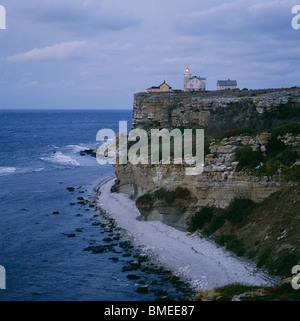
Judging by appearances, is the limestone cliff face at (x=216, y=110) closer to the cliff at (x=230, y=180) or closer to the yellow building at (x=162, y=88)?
the cliff at (x=230, y=180)

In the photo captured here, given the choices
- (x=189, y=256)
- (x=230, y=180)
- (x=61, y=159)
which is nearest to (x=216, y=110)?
(x=230, y=180)

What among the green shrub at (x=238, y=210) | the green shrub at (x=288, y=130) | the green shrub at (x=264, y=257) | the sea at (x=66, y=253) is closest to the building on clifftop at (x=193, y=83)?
the sea at (x=66, y=253)

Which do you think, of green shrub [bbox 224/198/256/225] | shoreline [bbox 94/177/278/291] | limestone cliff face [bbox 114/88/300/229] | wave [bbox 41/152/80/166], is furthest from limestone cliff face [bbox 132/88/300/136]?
wave [bbox 41/152/80/166]

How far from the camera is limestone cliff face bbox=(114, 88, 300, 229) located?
32.5 meters

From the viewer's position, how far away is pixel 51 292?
25609 millimetres

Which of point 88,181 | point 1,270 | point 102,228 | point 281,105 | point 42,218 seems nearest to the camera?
point 1,270

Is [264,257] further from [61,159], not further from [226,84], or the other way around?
[61,159]

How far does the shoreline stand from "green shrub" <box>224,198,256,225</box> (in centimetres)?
250

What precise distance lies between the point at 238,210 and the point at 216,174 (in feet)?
11.5

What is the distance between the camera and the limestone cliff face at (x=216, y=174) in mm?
→ 32500
